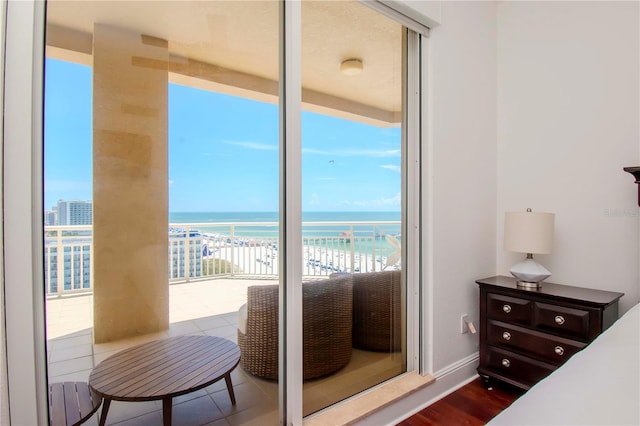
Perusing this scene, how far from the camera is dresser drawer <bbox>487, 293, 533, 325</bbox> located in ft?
6.78

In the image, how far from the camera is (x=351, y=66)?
192cm

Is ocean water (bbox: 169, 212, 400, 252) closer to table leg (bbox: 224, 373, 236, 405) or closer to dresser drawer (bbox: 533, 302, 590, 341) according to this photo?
table leg (bbox: 224, 373, 236, 405)

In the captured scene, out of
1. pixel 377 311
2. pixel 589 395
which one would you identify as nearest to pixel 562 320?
pixel 377 311

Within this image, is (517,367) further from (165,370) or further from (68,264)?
(68,264)

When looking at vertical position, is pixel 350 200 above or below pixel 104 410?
above

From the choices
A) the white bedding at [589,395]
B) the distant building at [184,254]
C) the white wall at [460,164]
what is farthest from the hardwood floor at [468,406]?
the distant building at [184,254]

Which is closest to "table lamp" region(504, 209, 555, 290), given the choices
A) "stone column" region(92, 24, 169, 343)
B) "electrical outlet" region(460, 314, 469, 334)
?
"electrical outlet" region(460, 314, 469, 334)

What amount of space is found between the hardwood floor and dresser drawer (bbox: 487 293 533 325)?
479 millimetres

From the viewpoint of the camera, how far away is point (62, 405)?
110 cm

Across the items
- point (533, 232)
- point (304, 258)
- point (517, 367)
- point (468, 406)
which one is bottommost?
point (468, 406)

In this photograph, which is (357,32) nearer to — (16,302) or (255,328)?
(255,328)

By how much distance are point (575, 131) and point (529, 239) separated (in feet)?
2.69

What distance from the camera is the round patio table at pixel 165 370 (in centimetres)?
120

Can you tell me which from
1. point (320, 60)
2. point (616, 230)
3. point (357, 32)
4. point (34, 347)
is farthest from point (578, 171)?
point (34, 347)
